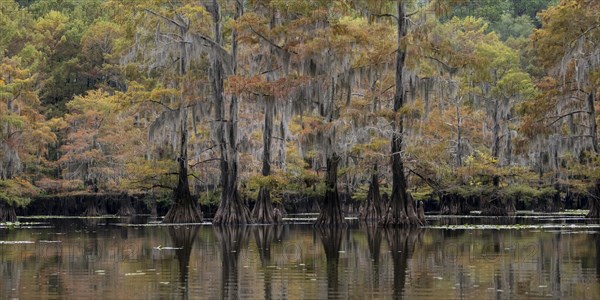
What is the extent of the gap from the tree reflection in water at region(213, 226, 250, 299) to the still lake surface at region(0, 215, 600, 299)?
0.06ft

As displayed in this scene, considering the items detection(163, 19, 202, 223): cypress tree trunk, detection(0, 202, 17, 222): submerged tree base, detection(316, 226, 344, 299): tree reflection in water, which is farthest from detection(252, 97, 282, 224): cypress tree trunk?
detection(0, 202, 17, 222): submerged tree base

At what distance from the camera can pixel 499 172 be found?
1844 inches

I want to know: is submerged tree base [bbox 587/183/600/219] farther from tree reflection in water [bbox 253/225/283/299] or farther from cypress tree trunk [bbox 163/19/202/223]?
tree reflection in water [bbox 253/225/283/299]

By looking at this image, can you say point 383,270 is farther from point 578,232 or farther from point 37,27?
A: point 37,27

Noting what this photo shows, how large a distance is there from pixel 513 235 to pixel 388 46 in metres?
9.02

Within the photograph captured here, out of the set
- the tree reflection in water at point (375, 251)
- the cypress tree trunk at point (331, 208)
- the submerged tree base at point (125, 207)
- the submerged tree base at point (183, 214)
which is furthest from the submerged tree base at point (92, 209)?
the tree reflection in water at point (375, 251)

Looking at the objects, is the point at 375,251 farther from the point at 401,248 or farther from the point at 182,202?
the point at 182,202

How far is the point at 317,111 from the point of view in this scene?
→ 1344 inches

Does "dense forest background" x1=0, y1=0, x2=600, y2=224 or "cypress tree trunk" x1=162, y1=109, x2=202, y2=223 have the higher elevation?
"dense forest background" x1=0, y1=0, x2=600, y2=224

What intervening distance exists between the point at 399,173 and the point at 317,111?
4633mm

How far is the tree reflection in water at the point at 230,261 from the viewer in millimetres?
12195

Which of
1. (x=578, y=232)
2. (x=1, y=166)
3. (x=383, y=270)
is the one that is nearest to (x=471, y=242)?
(x=578, y=232)

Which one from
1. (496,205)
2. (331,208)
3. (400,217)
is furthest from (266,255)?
(496,205)

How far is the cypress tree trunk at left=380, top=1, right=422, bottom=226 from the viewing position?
1195 inches
